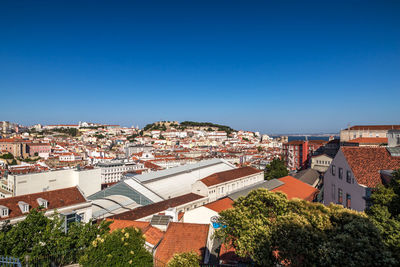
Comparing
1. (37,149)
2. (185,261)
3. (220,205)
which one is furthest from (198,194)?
(37,149)

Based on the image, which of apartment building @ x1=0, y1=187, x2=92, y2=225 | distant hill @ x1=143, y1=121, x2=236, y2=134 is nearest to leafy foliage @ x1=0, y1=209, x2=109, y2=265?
apartment building @ x1=0, y1=187, x2=92, y2=225

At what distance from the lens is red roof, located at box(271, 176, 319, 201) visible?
26.9 meters

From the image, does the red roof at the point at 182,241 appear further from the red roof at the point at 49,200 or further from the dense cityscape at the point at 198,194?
the red roof at the point at 49,200

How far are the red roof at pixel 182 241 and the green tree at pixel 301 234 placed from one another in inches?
120

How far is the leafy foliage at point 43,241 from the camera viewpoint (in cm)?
801

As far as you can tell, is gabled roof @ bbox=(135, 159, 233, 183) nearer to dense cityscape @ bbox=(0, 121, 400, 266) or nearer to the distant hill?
dense cityscape @ bbox=(0, 121, 400, 266)

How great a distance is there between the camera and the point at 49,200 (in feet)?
70.9

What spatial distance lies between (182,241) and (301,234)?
23.8ft

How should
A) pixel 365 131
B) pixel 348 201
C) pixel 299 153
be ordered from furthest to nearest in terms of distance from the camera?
1. pixel 299 153
2. pixel 365 131
3. pixel 348 201

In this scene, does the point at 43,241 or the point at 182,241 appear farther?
the point at 182,241

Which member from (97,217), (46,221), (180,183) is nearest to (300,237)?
(46,221)

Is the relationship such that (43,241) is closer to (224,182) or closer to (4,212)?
(4,212)

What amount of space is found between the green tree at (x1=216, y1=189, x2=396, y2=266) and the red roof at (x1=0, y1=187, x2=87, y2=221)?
18542 mm

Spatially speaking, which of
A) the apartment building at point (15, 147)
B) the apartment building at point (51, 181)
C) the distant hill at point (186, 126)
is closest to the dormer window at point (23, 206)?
the apartment building at point (51, 181)
